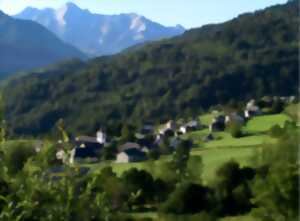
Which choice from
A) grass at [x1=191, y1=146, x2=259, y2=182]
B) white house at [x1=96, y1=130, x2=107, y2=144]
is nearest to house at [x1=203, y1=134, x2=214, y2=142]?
grass at [x1=191, y1=146, x2=259, y2=182]

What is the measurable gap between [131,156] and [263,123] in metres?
14.1

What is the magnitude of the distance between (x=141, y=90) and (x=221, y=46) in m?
26.6

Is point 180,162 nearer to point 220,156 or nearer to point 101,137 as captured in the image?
point 220,156

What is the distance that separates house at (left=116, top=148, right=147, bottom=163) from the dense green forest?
38.0 meters

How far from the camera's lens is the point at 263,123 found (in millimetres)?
58562

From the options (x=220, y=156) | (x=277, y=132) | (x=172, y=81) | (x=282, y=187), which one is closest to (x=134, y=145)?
(x=220, y=156)

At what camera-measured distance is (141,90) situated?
390 ft

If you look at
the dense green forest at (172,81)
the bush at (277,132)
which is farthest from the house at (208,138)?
the dense green forest at (172,81)

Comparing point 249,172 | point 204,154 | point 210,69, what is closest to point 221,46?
point 210,69

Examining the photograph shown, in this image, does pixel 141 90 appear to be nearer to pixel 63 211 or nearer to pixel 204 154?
pixel 204 154

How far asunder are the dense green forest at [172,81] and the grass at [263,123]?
30.6m

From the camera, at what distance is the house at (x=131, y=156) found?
162ft

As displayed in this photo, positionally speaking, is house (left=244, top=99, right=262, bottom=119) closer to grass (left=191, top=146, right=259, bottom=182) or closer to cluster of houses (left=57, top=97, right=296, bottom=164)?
cluster of houses (left=57, top=97, right=296, bottom=164)

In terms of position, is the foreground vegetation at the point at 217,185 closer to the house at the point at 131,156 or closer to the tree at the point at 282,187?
the tree at the point at 282,187
